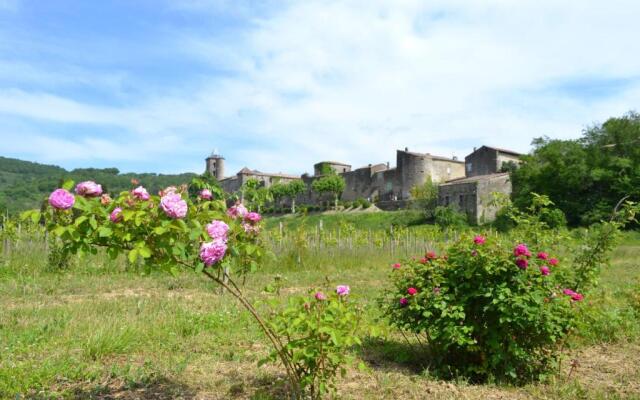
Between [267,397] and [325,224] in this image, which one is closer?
[267,397]

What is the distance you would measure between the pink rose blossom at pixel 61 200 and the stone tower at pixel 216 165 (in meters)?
85.0

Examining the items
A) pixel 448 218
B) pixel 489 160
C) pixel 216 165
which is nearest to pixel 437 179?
pixel 489 160

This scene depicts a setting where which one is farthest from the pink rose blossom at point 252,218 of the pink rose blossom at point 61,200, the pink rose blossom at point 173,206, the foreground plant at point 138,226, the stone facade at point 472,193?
the stone facade at point 472,193

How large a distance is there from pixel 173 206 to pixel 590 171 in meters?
35.0

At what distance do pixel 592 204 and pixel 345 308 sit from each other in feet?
110

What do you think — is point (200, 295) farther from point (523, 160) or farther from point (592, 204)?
point (523, 160)

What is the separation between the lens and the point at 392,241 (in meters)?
17.7

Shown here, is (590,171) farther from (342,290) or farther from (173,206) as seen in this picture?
(173,206)

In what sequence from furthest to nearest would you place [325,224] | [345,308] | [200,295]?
[325,224] < [200,295] < [345,308]

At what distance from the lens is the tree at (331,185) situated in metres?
60.5

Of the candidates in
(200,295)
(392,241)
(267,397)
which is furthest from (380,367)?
(392,241)

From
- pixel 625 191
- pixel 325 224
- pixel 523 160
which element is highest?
pixel 523 160

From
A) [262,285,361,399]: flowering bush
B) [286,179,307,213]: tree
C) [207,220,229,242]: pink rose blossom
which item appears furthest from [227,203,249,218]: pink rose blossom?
[286,179,307,213]: tree

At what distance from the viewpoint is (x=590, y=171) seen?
3177cm
